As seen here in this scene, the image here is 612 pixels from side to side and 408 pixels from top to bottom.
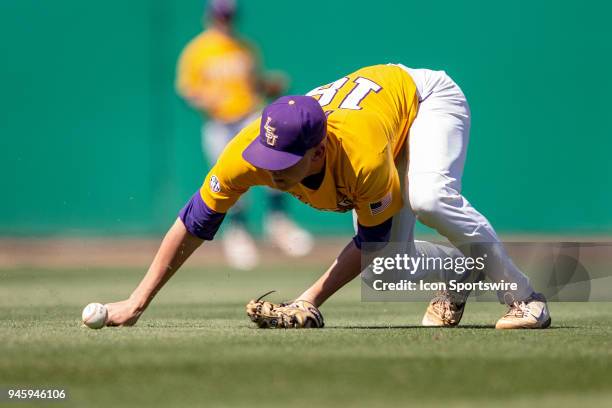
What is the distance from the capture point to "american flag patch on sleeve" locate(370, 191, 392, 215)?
198 inches

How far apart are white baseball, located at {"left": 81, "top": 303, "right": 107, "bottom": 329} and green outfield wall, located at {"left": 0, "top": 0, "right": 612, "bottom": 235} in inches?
331

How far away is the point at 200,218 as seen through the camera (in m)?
5.18

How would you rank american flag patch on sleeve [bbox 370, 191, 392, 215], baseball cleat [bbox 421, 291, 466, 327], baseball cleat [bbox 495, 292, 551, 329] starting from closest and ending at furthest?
american flag patch on sleeve [bbox 370, 191, 392, 215], baseball cleat [bbox 495, 292, 551, 329], baseball cleat [bbox 421, 291, 466, 327]

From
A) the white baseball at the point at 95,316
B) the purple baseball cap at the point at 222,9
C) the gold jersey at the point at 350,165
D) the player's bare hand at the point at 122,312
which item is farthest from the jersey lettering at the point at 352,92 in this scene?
the purple baseball cap at the point at 222,9

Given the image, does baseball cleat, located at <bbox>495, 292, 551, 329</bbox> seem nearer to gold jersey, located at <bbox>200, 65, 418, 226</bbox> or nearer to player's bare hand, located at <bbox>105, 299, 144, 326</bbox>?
gold jersey, located at <bbox>200, 65, 418, 226</bbox>

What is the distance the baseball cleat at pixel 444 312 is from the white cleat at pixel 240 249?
628 cm

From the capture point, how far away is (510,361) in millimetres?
4117

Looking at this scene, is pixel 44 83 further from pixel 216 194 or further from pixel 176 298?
pixel 216 194

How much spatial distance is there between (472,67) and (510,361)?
1000cm

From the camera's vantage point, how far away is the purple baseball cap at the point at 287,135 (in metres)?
4.68

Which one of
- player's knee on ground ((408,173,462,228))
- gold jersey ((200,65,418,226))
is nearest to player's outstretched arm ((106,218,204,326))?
gold jersey ((200,65,418,226))

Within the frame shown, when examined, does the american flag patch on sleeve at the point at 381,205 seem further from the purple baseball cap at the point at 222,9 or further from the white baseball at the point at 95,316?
the purple baseball cap at the point at 222,9

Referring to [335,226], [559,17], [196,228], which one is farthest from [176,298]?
[559,17]

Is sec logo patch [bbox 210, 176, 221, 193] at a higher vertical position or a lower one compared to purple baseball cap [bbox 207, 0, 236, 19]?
higher
